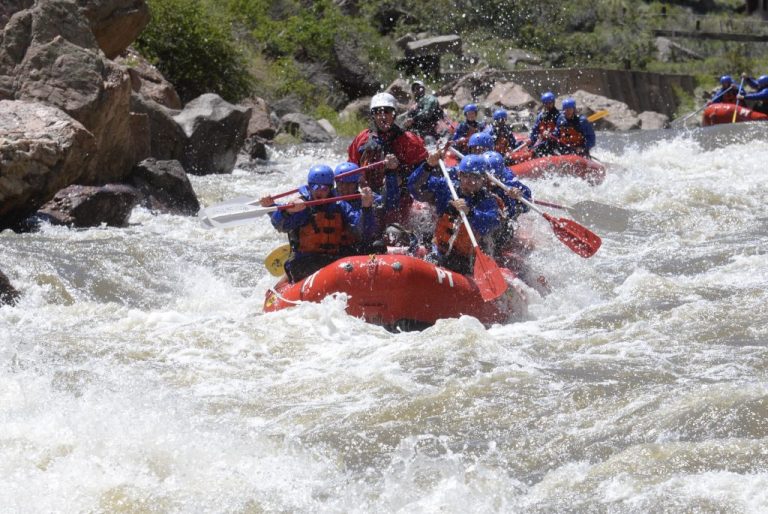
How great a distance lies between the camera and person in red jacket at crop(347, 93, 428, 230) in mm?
8227

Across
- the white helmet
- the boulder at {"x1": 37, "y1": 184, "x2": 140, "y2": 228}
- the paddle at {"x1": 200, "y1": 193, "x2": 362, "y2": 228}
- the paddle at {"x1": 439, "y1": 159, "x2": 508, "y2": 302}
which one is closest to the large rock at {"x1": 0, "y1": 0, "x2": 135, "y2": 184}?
the boulder at {"x1": 37, "y1": 184, "x2": 140, "y2": 228}

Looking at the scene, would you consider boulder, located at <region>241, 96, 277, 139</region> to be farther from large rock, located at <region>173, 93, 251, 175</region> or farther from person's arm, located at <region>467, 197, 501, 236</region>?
person's arm, located at <region>467, 197, 501, 236</region>

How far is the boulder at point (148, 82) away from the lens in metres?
17.2

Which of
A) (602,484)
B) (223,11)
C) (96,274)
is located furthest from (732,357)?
(223,11)

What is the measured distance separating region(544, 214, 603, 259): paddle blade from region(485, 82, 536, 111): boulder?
53.8ft

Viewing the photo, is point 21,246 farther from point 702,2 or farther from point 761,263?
point 702,2

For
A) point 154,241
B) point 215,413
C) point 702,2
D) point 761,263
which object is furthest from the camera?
point 702,2

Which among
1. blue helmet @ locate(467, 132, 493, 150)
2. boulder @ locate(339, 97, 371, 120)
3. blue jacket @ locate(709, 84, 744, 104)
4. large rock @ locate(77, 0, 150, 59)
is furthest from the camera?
boulder @ locate(339, 97, 371, 120)

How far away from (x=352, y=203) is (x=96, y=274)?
2.52 m

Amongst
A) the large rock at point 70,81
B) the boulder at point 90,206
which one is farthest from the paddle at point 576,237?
the large rock at point 70,81

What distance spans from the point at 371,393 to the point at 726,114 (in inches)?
721

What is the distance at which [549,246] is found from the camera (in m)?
Answer: 8.81

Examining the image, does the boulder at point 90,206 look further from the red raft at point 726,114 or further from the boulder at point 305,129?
the red raft at point 726,114

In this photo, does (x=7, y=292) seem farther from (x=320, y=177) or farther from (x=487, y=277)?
(x=487, y=277)
